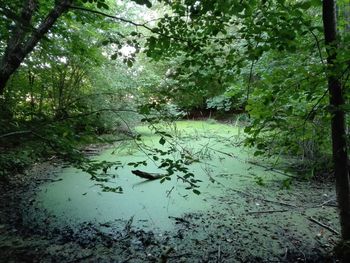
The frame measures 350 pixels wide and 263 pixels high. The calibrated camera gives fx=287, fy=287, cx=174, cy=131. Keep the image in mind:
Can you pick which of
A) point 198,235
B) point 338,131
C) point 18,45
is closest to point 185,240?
point 198,235

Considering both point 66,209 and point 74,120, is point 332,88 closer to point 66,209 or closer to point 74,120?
point 74,120

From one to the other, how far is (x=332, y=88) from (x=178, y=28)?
0.89m

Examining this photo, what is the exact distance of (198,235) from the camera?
7.12 feet

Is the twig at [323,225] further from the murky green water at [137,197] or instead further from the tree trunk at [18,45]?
the tree trunk at [18,45]

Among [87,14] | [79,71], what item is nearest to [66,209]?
[87,14]

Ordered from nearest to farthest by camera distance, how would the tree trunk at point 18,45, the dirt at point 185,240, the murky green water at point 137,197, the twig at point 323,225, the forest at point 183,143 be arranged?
the forest at point 183,143 → the tree trunk at point 18,45 → the dirt at point 185,240 → the twig at point 323,225 → the murky green water at point 137,197

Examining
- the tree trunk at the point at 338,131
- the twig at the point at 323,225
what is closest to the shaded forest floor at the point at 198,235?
the twig at the point at 323,225

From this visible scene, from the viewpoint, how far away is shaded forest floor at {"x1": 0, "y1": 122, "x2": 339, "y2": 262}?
1.90m

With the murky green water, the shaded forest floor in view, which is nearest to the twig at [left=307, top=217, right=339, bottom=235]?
the shaded forest floor

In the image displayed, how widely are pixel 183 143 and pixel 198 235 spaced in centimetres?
83

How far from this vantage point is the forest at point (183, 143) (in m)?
1.37

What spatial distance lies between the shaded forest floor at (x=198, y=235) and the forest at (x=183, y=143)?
12mm

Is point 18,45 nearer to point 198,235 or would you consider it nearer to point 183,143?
point 183,143

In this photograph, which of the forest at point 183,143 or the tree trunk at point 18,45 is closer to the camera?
the forest at point 183,143
